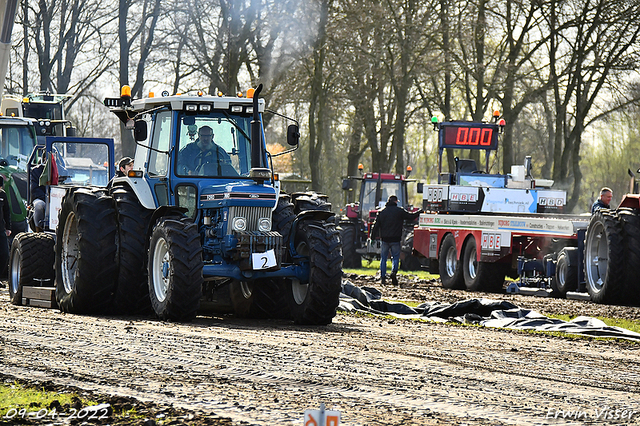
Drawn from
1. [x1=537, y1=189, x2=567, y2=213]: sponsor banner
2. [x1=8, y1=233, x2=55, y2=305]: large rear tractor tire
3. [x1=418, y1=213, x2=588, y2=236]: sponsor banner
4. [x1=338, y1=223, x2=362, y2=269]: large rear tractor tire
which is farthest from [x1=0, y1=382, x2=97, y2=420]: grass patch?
[x1=338, y1=223, x2=362, y2=269]: large rear tractor tire

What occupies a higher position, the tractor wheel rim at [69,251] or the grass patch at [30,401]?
the tractor wheel rim at [69,251]

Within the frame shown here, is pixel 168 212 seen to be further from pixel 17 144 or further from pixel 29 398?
pixel 17 144

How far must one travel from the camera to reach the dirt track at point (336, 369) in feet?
19.7

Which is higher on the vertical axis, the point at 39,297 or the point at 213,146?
the point at 213,146

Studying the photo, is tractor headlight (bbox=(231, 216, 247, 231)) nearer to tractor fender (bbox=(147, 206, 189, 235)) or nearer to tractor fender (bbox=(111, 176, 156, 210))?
tractor fender (bbox=(147, 206, 189, 235))

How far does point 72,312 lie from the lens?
12.1 meters

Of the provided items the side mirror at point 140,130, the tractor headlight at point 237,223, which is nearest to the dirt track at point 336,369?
the tractor headlight at point 237,223

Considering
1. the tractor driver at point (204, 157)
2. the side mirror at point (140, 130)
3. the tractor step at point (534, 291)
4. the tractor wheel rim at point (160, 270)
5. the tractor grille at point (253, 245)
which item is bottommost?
the tractor step at point (534, 291)

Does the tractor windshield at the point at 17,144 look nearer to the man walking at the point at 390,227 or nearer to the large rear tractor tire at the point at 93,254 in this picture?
the man walking at the point at 390,227

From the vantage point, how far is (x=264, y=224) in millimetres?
11227

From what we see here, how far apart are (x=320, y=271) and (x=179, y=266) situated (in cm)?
153

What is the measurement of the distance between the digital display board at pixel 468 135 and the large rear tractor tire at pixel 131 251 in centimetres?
1205

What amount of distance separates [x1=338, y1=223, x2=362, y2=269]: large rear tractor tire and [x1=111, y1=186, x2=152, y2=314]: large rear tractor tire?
16.2 meters

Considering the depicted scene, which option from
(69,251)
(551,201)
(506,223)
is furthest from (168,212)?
(551,201)
